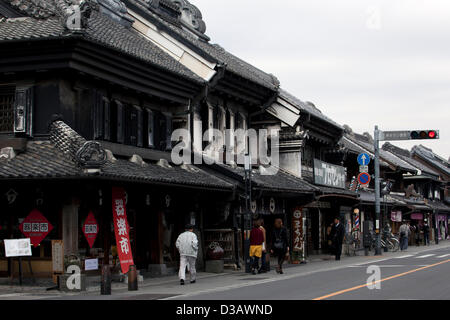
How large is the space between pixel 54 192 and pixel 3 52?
440cm

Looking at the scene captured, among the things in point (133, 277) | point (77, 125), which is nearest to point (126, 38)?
point (77, 125)

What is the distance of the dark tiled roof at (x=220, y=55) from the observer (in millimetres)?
27562

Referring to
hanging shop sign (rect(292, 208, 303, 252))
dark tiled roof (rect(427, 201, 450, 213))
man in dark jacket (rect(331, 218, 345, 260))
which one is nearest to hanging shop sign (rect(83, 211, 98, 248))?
hanging shop sign (rect(292, 208, 303, 252))

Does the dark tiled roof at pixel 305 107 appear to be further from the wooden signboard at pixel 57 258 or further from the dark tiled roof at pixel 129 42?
the wooden signboard at pixel 57 258

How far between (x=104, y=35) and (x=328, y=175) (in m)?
17.6

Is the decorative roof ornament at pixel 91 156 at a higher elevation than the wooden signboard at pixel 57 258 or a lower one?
higher

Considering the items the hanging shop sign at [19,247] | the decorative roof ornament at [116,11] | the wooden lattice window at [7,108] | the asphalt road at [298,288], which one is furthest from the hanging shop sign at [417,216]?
the hanging shop sign at [19,247]

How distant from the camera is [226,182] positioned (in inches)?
979

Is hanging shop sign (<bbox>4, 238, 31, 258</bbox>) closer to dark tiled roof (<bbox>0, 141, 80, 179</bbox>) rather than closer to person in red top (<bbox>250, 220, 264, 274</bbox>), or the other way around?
dark tiled roof (<bbox>0, 141, 80, 179</bbox>)

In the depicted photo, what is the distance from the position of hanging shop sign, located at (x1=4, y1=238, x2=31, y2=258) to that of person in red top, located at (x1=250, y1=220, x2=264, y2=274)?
317 inches

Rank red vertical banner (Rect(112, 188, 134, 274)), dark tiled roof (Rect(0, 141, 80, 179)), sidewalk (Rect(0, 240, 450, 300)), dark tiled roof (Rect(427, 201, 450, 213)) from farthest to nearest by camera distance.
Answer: dark tiled roof (Rect(427, 201, 450, 213)) < red vertical banner (Rect(112, 188, 134, 274)) < dark tiled roof (Rect(0, 141, 80, 179)) < sidewalk (Rect(0, 240, 450, 300))

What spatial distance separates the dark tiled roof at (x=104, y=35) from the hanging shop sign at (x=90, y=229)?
5025 mm

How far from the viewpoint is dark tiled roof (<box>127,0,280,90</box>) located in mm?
27562

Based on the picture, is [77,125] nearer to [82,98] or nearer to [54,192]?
[82,98]
